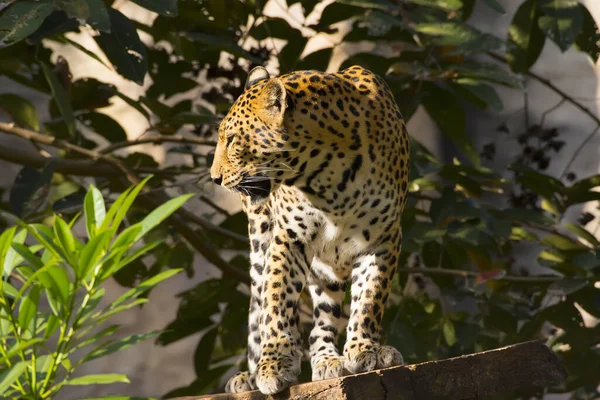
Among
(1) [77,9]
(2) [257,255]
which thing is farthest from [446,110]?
(1) [77,9]

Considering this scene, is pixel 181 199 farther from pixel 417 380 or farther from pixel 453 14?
pixel 453 14

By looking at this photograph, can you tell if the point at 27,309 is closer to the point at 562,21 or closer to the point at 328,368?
the point at 328,368

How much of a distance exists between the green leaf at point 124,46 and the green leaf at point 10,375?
1.91m

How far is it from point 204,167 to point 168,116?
1.91 ft

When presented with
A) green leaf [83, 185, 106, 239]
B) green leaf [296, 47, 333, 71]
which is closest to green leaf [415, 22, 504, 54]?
green leaf [296, 47, 333, 71]

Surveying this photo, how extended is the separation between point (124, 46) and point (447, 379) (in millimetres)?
1736

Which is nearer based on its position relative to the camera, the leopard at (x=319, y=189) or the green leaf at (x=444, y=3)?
the leopard at (x=319, y=189)

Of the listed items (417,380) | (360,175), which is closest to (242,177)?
(360,175)

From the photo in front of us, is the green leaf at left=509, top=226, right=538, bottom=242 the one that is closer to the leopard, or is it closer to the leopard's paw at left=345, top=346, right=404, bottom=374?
the leopard

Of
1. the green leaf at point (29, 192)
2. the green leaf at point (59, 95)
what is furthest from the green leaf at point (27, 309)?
the green leaf at point (29, 192)

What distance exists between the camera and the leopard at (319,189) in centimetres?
273

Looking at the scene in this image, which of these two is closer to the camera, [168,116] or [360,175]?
[360,175]

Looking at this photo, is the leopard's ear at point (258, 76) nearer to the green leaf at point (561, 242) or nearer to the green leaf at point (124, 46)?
the green leaf at point (124, 46)

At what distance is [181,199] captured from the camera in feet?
6.31
